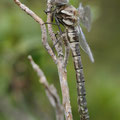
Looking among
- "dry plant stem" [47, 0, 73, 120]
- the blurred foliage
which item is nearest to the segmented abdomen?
"dry plant stem" [47, 0, 73, 120]

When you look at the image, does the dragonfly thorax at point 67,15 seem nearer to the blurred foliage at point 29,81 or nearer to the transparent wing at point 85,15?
the transparent wing at point 85,15

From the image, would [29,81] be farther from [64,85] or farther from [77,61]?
[64,85]

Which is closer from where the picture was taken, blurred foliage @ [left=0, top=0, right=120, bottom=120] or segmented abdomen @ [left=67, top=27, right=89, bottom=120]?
segmented abdomen @ [left=67, top=27, right=89, bottom=120]

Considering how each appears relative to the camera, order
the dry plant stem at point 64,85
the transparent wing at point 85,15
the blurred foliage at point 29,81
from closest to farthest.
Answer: the dry plant stem at point 64,85 < the transparent wing at point 85,15 < the blurred foliage at point 29,81

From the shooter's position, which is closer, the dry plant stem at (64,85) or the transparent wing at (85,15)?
the dry plant stem at (64,85)

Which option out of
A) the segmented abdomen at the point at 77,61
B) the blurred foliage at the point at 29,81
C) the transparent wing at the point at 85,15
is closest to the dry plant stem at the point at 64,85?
the segmented abdomen at the point at 77,61

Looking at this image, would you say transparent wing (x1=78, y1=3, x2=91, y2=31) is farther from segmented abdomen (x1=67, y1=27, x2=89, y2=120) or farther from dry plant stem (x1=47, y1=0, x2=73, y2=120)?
dry plant stem (x1=47, y1=0, x2=73, y2=120)

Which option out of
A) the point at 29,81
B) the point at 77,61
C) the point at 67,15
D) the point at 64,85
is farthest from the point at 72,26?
the point at 29,81

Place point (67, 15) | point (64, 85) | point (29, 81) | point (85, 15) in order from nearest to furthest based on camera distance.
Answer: point (64, 85)
point (67, 15)
point (85, 15)
point (29, 81)

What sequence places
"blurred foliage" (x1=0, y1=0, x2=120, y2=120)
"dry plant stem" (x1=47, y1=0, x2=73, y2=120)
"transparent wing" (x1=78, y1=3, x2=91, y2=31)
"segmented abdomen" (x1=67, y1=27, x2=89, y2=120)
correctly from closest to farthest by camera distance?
"dry plant stem" (x1=47, y1=0, x2=73, y2=120) < "segmented abdomen" (x1=67, y1=27, x2=89, y2=120) < "transparent wing" (x1=78, y1=3, x2=91, y2=31) < "blurred foliage" (x1=0, y1=0, x2=120, y2=120)

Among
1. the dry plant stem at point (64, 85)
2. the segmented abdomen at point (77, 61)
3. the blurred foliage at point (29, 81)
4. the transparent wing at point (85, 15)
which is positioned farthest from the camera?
the blurred foliage at point (29, 81)

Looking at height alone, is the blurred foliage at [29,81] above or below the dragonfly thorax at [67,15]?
below

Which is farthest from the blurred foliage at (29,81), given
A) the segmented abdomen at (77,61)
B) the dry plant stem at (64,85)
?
the dry plant stem at (64,85)
